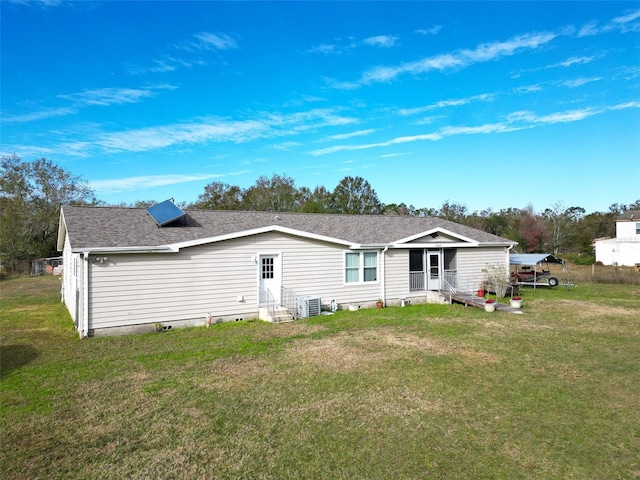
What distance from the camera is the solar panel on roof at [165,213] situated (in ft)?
43.5

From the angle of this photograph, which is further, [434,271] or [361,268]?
[434,271]

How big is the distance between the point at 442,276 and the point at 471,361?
370 inches

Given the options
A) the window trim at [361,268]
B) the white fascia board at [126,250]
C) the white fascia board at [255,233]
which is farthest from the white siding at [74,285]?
the window trim at [361,268]

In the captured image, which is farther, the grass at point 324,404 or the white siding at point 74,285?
the white siding at point 74,285

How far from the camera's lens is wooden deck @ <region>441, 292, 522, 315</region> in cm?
1427

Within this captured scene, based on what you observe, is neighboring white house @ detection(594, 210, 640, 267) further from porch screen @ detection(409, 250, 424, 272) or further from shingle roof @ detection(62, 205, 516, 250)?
porch screen @ detection(409, 250, 424, 272)

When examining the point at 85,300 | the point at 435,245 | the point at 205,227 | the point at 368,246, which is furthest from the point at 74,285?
the point at 435,245

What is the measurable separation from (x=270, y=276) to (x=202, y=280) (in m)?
2.40

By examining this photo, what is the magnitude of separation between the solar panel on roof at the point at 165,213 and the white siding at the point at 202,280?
1985 mm

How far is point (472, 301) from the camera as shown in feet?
49.7

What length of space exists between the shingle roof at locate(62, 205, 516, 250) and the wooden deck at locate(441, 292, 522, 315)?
323cm

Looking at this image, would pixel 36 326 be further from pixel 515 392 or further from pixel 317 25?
pixel 317 25

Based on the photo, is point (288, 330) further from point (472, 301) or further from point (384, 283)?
point (472, 301)

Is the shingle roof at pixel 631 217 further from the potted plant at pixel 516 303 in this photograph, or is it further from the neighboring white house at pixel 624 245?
the potted plant at pixel 516 303
